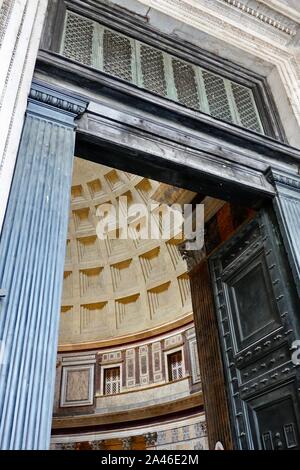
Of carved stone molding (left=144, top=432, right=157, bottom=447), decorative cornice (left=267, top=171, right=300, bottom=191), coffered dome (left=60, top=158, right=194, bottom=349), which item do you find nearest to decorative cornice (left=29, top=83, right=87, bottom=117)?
decorative cornice (left=267, top=171, right=300, bottom=191)

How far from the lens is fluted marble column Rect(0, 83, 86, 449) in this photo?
203 cm

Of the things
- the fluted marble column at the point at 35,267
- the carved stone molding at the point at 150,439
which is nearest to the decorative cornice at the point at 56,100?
the fluted marble column at the point at 35,267

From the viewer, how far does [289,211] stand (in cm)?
399

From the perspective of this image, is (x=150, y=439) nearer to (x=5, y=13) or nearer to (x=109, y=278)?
(x=109, y=278)

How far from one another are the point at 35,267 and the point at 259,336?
2.36 metres

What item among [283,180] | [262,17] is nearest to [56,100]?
[283,180]

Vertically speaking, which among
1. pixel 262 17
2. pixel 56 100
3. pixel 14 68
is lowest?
pixel 14 68

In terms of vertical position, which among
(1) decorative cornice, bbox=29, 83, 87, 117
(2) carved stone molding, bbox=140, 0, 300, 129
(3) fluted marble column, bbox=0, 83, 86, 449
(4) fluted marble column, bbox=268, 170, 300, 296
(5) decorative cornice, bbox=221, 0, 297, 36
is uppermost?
(5) decorative cornice, bbox=221, 0, 297, 36

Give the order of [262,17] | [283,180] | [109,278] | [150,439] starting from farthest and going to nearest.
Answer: [109,278], [150,439], [262,17], [283,180]

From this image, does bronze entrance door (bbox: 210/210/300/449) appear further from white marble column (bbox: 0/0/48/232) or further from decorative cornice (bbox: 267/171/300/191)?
white marble column (bbox: 0/0/48/232)

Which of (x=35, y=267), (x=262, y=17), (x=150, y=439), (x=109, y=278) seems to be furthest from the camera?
(x=109, y=278)

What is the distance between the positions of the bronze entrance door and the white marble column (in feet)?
8.18

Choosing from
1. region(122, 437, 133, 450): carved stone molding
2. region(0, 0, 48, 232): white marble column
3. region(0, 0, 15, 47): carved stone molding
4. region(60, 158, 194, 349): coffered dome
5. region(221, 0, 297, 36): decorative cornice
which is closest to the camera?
region(0, 0, 48, 232): white marble column

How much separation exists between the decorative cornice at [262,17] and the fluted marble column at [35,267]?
3157mm
